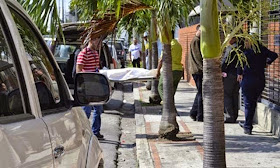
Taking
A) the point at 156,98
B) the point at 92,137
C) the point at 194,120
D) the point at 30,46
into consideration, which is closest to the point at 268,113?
the point at 194,120

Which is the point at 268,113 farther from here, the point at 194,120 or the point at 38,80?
the point at 38,80

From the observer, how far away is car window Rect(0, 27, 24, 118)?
102 inches

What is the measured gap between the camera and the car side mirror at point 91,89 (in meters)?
3.60

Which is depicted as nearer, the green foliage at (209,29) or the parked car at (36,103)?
the parked car at (36,103)

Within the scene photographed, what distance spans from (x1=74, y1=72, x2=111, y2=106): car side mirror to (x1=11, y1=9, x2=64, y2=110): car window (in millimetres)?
145

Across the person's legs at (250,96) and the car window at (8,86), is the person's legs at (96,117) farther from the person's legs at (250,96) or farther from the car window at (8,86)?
the car window at (8,86)

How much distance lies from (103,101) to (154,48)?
11.4 meters

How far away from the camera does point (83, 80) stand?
371 cm

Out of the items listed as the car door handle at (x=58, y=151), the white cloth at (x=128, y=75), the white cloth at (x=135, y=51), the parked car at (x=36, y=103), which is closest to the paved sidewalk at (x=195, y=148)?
the white cloth at (x=128, y=75)

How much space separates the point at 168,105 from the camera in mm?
8992

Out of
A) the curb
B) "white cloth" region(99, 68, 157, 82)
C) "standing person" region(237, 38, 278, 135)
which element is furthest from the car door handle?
"white cloth" region(99, 68, 157, 82)

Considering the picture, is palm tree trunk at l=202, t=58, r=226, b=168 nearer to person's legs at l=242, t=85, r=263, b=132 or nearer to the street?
the street

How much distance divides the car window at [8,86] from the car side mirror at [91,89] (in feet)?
2.83

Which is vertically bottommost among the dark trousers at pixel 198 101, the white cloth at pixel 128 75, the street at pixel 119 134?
the street at pixel 119 134
